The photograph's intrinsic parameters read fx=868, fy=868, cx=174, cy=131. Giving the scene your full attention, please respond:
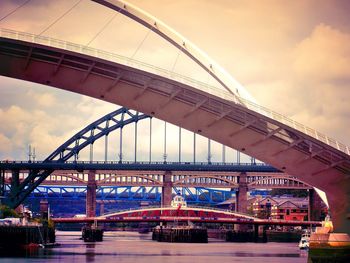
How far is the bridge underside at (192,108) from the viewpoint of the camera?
45.0 metres

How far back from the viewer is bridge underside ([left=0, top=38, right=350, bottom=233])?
148 feet

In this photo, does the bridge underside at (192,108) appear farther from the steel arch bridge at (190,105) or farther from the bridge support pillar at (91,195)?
the bridge support pillar at (91,195)

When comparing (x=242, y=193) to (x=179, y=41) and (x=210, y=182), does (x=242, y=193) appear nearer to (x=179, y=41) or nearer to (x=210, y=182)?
(x=210, y=182)

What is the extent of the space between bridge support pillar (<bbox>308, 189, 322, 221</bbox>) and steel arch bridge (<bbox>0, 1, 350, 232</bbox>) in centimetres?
10102

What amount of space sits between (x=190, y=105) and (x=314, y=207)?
108911 mm

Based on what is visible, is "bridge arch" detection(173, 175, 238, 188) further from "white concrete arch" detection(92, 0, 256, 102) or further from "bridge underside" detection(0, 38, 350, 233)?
"white concrete arch" detection(92, 0, 256, 102)

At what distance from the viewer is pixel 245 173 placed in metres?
154

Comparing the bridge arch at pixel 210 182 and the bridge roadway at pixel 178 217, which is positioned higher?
the bridge arch at pixel 210 182

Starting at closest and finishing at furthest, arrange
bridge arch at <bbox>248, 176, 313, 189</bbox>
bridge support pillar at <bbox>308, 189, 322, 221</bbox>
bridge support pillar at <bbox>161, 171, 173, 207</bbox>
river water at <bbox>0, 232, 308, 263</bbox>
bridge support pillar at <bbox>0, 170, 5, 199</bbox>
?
1. river water at <bbox>0, 232, 308, 263</bbox>
2. bridge support pillar at <bbox>0, 170, 5, 199</bbox>
3. bridge support pillar at <bbox>308, 189, 322, 221</bbox>
4. bridge arch at <bbox>248, 176, 313, 189</bbox>
5. bridge support pillar at <bbox>161, 171, 173, 207</bbox>

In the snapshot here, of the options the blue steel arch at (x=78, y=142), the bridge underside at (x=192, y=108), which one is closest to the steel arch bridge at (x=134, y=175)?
the blue steel arch at (x=78, y=142)

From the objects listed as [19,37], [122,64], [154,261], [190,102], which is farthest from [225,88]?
[154,261]

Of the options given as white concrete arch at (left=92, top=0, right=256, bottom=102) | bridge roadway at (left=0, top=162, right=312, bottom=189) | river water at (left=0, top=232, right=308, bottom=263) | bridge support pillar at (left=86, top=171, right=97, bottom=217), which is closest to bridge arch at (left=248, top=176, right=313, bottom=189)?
bridge roadway at (left=0, top=162, right=312, bottom=189)

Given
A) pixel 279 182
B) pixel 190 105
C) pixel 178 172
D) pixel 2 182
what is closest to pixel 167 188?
pixel 178 172

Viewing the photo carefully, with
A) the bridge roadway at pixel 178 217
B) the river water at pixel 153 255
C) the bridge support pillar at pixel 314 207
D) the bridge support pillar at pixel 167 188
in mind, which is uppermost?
the bridge support pillar at pixel 167 188
